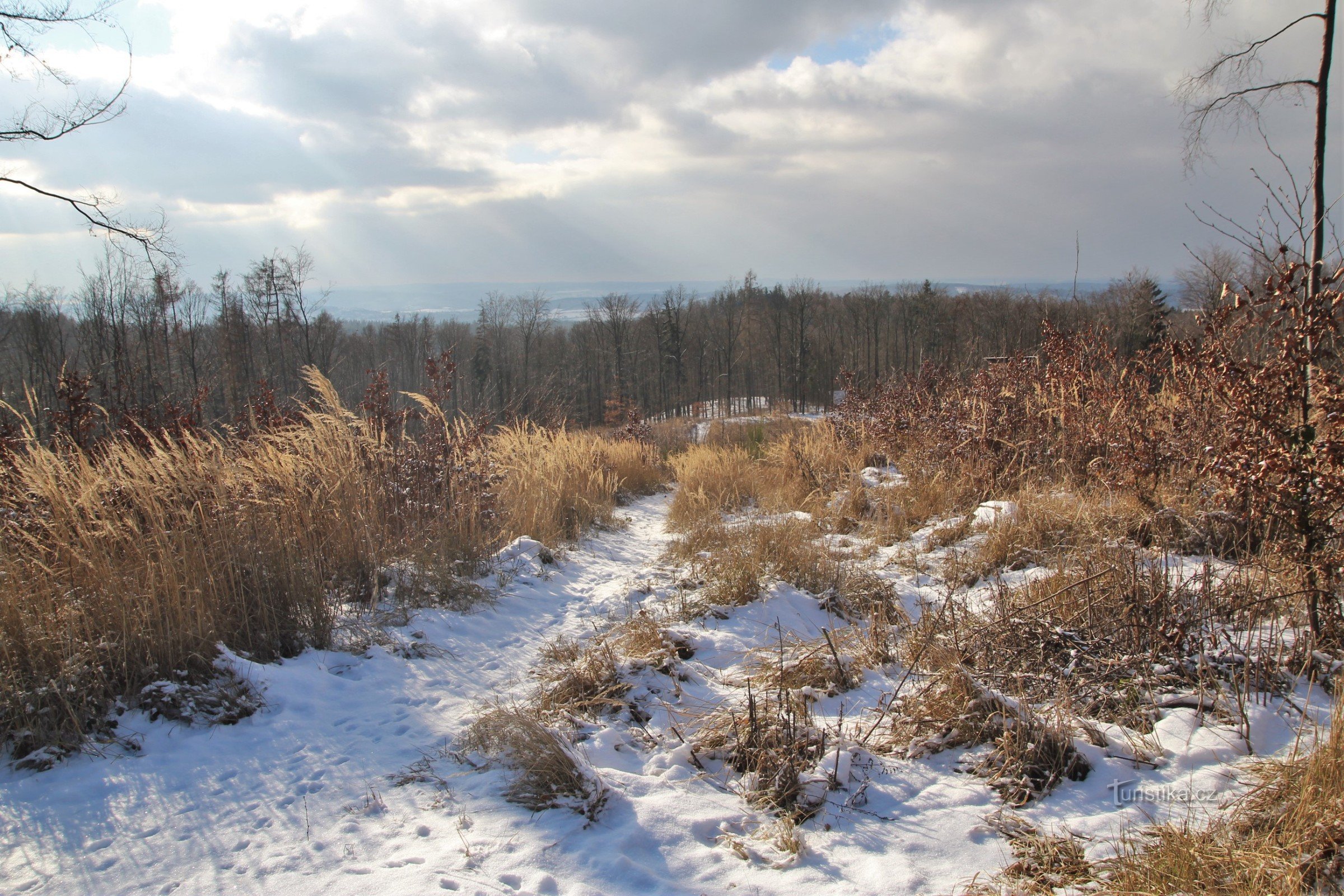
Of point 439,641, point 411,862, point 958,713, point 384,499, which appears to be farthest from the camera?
point 384,499

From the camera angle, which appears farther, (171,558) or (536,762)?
(171,558)

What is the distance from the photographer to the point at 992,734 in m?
2.49

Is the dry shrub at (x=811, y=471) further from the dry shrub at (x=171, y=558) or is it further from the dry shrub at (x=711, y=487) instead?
the dry shrub at (x=171, y=558)

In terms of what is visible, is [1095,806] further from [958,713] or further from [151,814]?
[151,814]

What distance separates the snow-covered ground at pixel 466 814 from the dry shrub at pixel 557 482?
11.5ft

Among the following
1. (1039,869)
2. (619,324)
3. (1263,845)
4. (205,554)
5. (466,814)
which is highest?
(619,324)

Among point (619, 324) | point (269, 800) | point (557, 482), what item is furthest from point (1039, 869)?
point (619, 324)

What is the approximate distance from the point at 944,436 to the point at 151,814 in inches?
268

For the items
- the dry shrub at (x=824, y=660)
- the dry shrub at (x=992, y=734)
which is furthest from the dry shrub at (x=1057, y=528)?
the dry shrub at (x=992, y=734)

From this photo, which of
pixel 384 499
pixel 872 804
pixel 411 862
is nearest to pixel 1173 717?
pixel 872 804

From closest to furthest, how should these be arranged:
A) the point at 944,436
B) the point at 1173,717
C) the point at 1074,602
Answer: the point at 1173,717 < the point at 1074,602 < the point at 944,436

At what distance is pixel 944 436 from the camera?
6945 mm

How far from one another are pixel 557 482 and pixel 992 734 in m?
5.52

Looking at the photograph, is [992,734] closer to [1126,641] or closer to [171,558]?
[1126,641]
